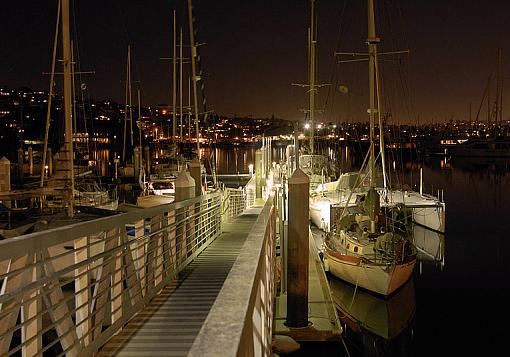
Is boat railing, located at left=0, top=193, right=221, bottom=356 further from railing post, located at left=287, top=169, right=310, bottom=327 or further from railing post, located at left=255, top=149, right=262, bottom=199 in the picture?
railing post, located at left=255, top=149, right=262, bottom=199

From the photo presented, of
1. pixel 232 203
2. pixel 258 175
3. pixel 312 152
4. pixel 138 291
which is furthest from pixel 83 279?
pixel 312 152

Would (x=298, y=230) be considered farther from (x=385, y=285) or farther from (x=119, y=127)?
(x=119, y=127)

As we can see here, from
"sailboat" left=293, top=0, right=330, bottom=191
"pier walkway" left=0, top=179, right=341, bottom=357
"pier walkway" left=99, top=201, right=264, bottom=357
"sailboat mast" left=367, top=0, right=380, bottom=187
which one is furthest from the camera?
"sailboat" left=293, top=0, right=330, bottom=191

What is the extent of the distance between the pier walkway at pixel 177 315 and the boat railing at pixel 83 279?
0.52ft

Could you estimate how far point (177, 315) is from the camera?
6.43m

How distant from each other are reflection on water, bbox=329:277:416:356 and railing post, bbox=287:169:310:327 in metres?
3.16

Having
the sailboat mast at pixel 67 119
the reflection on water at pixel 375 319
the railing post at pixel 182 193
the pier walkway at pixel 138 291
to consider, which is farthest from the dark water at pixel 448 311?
the sailboat mast at pixel 67 119

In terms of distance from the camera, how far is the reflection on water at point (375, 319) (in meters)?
15.5

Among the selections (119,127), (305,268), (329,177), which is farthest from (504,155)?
(305,268)

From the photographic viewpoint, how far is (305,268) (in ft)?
38.1

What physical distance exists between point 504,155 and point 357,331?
396ft

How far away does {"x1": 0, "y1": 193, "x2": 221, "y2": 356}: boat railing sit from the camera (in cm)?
371

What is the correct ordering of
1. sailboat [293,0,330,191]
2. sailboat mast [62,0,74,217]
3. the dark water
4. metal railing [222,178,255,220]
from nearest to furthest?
the dark water → sailboat mast [62,0,74,217] → metal railing [222,178,255,220] → sailboat [293,0,330,191]

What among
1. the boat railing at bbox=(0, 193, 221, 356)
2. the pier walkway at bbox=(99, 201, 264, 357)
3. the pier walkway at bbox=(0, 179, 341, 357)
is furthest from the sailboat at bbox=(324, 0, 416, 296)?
the boat railing at bbox=(0, 193, 221, 356)
